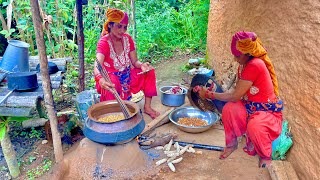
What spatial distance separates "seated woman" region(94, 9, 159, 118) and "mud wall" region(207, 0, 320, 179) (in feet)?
5.42

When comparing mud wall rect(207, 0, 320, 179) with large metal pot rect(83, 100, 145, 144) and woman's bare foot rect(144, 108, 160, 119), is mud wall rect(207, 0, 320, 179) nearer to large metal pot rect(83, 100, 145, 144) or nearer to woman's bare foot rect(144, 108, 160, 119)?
large metal pot rect(83, 100, 145, 144)

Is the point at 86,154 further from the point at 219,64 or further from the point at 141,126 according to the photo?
the point at 219,64

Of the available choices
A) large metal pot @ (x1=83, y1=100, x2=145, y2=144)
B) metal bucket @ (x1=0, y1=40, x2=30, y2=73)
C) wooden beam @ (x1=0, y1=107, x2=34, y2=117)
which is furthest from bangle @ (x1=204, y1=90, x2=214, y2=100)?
metal bucket @ (x1=0, y1=40, x2=30, y2=73)

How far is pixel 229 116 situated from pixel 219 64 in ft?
8.92

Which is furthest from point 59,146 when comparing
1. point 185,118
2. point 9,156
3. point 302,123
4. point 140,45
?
point 140,45

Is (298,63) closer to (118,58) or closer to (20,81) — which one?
(118,58)

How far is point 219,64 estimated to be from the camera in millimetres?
5375

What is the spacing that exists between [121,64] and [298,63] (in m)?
2.21

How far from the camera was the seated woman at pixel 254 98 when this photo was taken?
98.1 inches

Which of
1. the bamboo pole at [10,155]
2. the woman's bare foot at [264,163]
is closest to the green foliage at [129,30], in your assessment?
the bamboo pole at [10,155]

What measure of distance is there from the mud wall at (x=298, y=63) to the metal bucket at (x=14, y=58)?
3.27 meters

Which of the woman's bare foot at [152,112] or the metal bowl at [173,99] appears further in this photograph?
the metal bowl at [173,99]

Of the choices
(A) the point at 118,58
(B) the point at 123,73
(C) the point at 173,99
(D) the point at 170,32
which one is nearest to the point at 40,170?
(B) the point at 123,73

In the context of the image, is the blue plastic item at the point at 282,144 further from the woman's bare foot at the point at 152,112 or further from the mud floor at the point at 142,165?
the woman's bare foot at the point at 152,112
